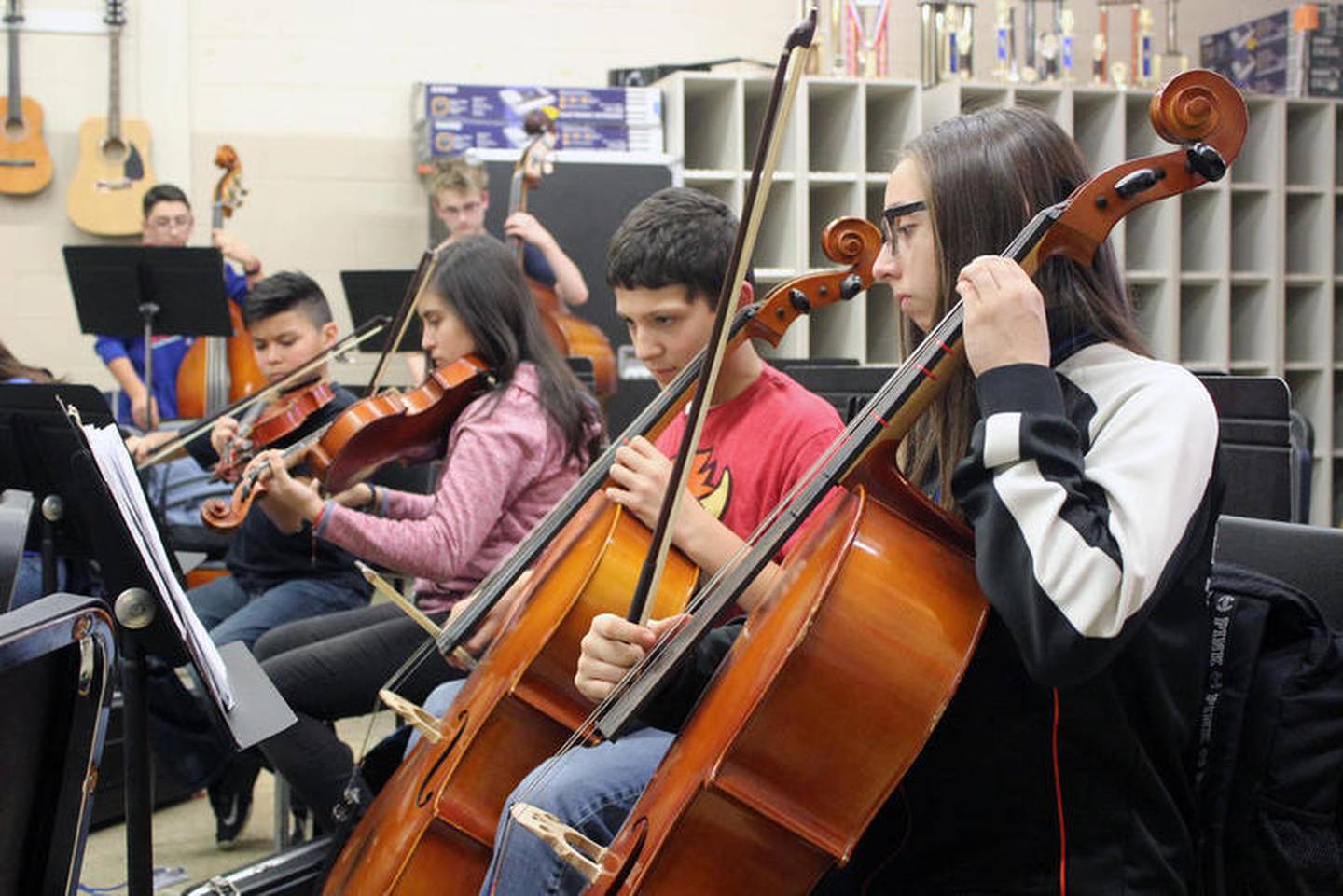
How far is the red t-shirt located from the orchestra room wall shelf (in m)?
2.98

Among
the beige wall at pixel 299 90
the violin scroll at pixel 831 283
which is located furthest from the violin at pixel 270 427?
the beige wall at pixel 299 90

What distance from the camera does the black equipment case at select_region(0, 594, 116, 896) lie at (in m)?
0.78

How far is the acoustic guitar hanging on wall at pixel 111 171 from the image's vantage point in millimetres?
4777

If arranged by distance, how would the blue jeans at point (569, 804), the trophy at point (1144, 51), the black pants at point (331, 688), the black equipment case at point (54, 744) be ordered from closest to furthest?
the black equipment case at point (54, 744) → the blue jeans at point (569, 804) → the black pants at point (331, 688) → the trophy at point (1144, 51)

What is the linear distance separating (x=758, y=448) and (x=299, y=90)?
3837mm

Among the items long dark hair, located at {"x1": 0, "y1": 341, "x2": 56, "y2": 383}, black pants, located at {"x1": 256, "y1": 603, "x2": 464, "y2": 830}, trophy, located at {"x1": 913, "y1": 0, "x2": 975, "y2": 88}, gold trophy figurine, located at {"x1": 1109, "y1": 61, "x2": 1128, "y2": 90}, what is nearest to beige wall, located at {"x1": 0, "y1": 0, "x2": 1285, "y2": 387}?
trophy, located at {"x1": 913, "y1": 0, "x2": 975, "y2": 88}

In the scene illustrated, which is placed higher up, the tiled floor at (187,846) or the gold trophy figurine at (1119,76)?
the gold trophy figurine at (1119,76)

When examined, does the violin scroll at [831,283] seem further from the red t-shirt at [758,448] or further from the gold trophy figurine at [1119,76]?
the gold trophy figurine at [1119,76]

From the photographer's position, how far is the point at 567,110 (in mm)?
4691

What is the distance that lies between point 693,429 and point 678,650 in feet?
0.63

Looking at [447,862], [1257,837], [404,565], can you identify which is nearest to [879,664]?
[1257,837]

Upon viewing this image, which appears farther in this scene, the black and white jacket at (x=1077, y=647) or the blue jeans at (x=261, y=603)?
the blue jeans at (x=261, y=603)

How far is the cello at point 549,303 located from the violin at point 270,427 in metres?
1.42

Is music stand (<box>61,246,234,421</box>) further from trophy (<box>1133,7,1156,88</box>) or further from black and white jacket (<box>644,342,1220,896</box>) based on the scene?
trophy (<box>1133,7,1156,88</box>)
